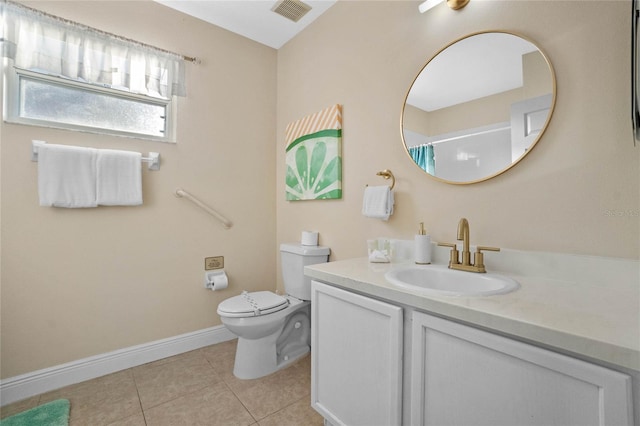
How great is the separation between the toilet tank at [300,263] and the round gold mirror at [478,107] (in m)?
0.91

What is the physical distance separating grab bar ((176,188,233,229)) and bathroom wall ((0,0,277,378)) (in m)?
0.04

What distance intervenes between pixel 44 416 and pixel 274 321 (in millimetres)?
1188

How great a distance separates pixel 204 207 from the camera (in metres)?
2.16

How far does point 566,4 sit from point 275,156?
6.78 ft

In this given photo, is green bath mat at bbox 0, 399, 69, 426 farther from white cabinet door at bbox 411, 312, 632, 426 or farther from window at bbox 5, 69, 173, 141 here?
white cabinet door at bbox 411, 312, 632, 426

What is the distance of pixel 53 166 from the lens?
5.26 ft

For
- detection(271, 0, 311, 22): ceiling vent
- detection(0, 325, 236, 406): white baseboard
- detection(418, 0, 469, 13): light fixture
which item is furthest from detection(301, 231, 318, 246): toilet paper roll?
detection(271, 0, 311, 22): ceiling vent

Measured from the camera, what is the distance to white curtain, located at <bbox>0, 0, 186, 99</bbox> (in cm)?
155

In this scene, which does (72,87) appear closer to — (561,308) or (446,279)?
(446,279)

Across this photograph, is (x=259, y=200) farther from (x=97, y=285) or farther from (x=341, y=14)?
(x=341, y=14)

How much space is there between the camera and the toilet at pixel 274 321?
65.7 inches

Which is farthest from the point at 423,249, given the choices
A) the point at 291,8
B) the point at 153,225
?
the point at 291,8

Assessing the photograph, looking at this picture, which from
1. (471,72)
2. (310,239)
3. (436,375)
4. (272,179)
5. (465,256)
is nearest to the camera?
(436,375)

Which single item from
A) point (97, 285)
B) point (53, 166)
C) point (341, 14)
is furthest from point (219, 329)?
point (341, 14)
